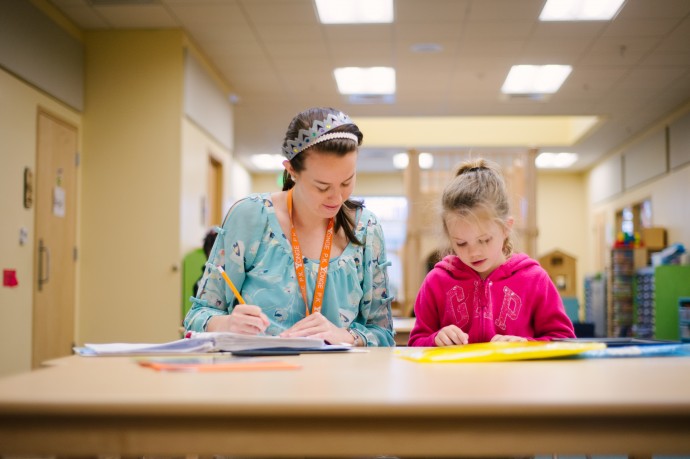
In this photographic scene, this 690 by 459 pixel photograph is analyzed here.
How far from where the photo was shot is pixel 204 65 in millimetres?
7113

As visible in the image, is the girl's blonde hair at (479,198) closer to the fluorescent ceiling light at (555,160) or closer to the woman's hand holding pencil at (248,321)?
the woman's hand holding pencil at (248,321)

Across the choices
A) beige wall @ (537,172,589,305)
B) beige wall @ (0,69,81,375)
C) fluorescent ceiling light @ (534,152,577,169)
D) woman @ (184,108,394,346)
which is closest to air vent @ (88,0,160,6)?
beige wall @ (0,69,81,375)

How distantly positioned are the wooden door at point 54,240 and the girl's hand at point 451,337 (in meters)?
4.42

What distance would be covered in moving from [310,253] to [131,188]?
4669mm

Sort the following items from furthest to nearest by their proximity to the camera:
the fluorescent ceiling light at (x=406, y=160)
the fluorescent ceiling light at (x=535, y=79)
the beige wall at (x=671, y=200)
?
the fluorescent ceiling light at (x=406, y=160) < the beige wall at (x=671, y=200) < the fluorescent ceiling light at (x=535, y=79)

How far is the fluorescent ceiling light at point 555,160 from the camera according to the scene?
1277cm

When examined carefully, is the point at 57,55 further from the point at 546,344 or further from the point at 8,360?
the point at 546,344

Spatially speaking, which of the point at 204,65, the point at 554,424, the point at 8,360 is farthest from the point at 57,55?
the point at 554,424

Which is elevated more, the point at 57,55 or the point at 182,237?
the point at 57,55

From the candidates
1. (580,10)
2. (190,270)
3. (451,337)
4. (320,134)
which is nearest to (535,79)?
(580,10)

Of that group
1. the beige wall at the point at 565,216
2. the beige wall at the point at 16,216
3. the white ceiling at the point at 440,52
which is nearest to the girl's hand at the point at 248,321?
the beige wall at the point at 16,216

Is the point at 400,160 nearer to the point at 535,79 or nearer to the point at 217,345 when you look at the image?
the point at 535,79

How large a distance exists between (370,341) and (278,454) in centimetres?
104

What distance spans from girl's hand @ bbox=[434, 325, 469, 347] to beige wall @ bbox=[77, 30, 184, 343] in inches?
188
